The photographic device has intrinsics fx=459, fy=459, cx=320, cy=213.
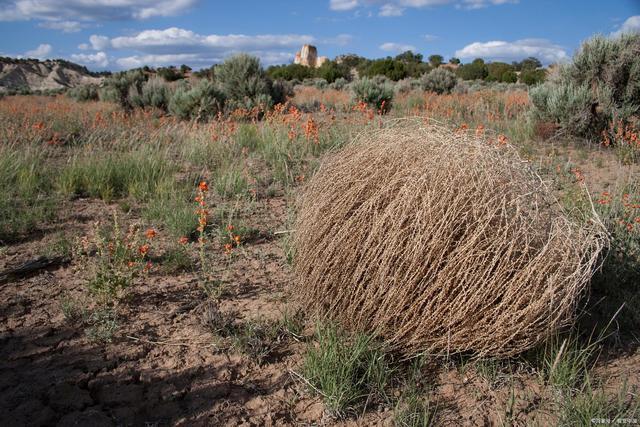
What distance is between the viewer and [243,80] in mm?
11758

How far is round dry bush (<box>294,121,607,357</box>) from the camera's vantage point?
2.16 metres

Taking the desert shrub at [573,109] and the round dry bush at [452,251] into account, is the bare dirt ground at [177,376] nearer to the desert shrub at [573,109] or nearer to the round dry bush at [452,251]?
the round dry bush at [452,251]

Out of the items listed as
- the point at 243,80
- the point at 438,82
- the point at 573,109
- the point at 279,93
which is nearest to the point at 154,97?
the point at 243,80

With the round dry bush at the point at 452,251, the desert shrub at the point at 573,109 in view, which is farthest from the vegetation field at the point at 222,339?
the desert shrub at the point at 573,109

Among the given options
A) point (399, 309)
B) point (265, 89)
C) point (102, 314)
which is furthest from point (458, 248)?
point (265, 89)

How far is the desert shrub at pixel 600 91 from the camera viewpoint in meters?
7.30

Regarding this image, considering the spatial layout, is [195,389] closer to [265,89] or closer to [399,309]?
[399,309]

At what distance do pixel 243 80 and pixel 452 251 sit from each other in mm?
10554

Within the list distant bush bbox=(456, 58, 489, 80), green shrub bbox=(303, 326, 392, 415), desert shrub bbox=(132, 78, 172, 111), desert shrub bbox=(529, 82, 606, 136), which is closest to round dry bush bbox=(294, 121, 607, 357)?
green shrub bbox=(303, 326, 392, 415)

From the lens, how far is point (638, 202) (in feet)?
14.9

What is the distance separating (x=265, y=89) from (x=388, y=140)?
986 centimetres

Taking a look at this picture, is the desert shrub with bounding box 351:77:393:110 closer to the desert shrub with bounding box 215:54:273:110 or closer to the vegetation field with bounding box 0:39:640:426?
the desert shrub with bounding box 215:54:273:110

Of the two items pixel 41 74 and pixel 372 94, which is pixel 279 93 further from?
pixel 41 74

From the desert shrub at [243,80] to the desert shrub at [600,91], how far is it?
20.8ft
